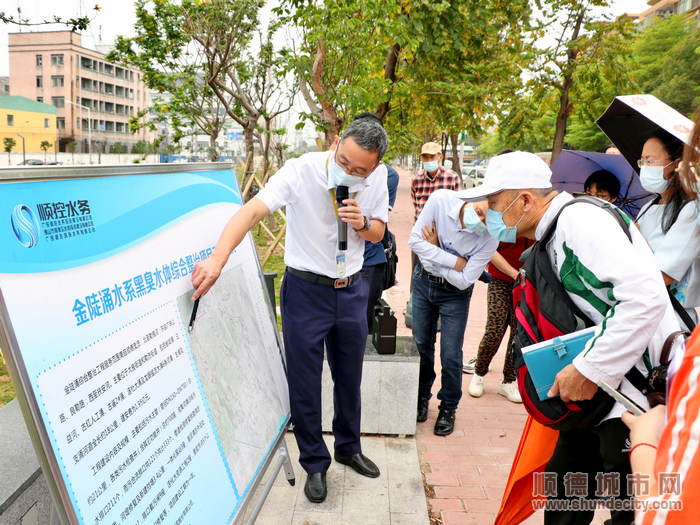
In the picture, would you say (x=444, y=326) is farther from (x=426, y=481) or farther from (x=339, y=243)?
(x=339, y=243)

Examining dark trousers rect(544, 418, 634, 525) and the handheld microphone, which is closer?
dark trousers rect(544, 418, 634, 525)

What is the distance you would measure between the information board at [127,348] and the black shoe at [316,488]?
0.73m

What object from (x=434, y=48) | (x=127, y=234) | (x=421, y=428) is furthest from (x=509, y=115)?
(x=127, y=234)

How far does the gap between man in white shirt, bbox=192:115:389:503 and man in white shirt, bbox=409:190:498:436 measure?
2.52ft

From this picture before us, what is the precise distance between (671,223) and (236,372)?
2.20 meters

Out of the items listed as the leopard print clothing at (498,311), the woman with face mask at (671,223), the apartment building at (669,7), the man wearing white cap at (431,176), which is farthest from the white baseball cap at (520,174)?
the apartment building at (669,7)

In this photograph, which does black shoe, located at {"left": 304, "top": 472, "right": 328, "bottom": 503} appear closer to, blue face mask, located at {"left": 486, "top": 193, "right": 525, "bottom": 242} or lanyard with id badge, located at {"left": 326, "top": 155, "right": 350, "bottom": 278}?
lanyard with id badge, located at {"left": 326, "top": 155, "right": 350, "bottom": 278}

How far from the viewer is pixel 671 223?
2570 mm

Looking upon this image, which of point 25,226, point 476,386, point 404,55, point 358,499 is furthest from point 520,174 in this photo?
point 404,55

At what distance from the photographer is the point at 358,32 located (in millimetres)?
5867

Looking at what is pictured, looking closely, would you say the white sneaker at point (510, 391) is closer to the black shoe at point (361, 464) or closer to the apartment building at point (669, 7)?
the black shoe at point (361, 464)

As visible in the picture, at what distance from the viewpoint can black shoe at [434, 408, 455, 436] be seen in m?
3.68

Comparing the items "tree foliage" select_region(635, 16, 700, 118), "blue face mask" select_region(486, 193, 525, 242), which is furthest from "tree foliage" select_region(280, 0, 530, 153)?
"tree foliage" select_region(635, 16, 700, 118)

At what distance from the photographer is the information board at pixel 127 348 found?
1191mm
